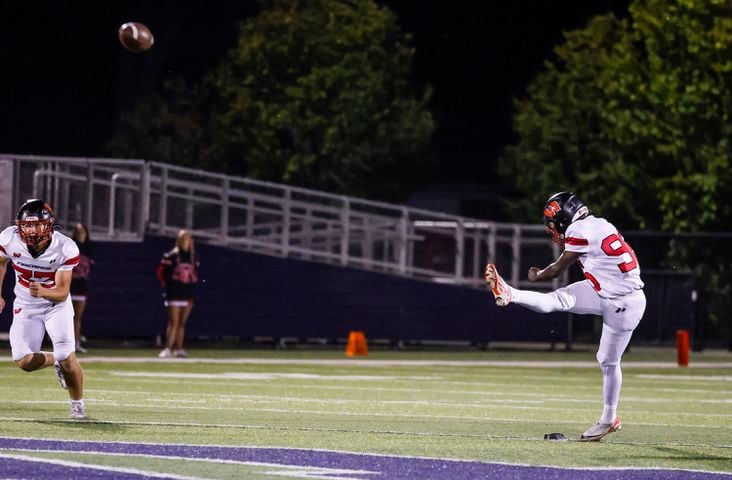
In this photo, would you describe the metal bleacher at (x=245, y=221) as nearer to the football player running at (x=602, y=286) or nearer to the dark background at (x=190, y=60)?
the football player running at (x=602, y=286)

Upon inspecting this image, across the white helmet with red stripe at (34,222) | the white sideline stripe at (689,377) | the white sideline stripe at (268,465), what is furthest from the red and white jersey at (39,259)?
the white sideline stripe at (689,377)

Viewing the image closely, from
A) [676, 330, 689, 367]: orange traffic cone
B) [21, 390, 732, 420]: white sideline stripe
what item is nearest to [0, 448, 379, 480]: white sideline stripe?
[21, 390, 732, 420]: white sideline stripe

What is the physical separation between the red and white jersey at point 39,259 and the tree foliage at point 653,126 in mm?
18910

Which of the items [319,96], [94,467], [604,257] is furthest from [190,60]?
[94,467]

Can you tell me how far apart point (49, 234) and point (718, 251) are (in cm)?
1965

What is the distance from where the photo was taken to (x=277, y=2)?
38094mm

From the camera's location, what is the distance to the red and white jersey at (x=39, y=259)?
40.6 ft

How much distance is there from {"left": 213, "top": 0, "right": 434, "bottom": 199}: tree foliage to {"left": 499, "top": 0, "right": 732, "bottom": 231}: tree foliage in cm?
349

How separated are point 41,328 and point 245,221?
14.1m

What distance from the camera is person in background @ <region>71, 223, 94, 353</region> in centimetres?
2212

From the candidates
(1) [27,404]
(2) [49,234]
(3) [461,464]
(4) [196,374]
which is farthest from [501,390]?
(3) [461,464]

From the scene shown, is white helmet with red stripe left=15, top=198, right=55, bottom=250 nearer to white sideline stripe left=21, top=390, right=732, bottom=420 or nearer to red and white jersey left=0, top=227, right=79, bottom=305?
red and white jersey left=0, top=227, right=79, bottom=305

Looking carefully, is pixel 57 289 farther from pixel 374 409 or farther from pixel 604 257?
pixel 604 257

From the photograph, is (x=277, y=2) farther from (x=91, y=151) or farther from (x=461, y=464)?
(x=461, y=464)
